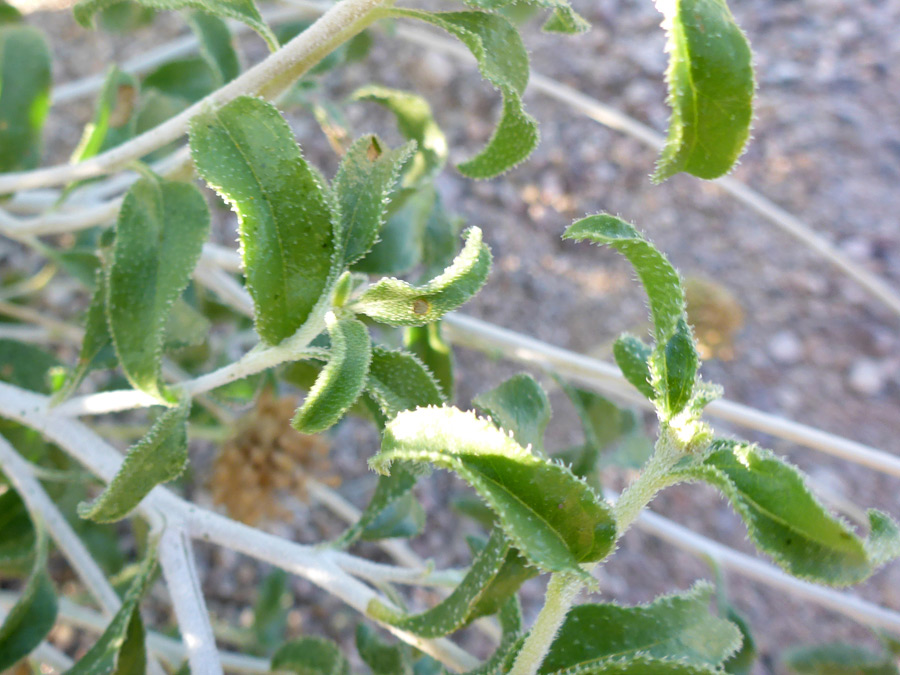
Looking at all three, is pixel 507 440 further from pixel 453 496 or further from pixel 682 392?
pixel 453 496

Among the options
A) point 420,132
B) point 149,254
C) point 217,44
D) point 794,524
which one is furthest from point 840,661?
point 217,44

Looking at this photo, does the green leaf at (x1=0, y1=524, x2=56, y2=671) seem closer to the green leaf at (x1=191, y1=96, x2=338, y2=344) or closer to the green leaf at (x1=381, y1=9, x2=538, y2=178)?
the green leaf at (x1=191, y1=96, x2=338, y2=344)

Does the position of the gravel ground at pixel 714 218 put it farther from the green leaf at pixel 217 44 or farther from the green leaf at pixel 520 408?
the green leaf at pixel 520 408

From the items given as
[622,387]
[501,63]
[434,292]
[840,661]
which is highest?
[501,63]

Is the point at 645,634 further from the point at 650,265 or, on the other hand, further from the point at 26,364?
the point at 26,364

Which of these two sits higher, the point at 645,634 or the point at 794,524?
the point at 794,524

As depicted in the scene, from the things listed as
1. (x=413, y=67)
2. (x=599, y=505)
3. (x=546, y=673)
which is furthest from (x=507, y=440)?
(x=413, y=67)

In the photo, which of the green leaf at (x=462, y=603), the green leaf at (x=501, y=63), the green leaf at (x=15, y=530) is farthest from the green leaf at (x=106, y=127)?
the green leaf at (x=462, y=603)
